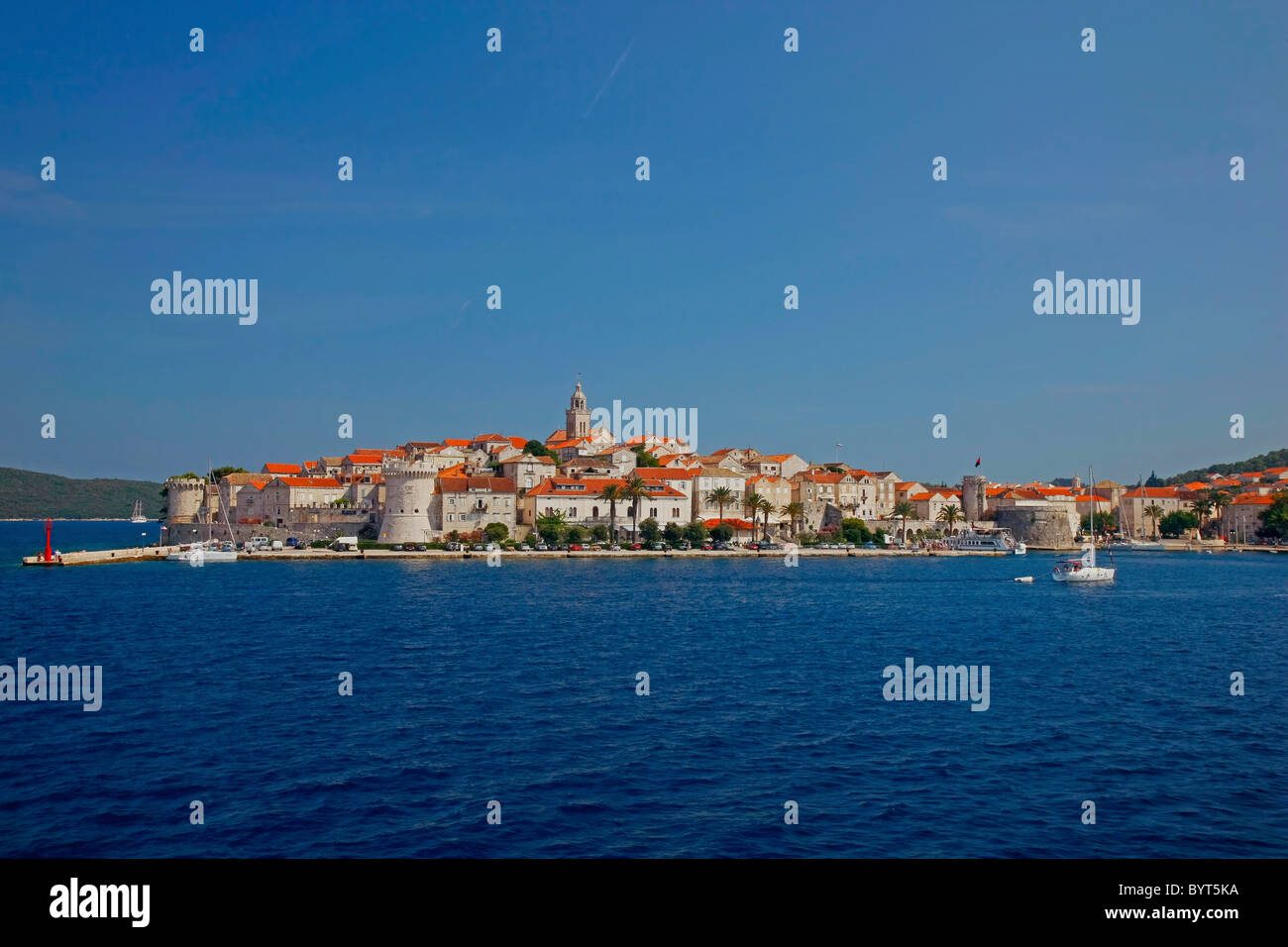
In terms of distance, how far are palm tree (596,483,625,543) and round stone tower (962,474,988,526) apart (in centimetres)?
4621

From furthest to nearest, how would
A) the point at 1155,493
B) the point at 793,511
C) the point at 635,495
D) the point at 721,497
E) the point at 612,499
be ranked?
the point at 1155,493 < the point at 793,511 < the point at 721,497 < the point at 635,495 < the point at 612,499

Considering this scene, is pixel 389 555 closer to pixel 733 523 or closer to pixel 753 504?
pixel 733 523

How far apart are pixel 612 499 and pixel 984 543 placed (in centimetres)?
4278

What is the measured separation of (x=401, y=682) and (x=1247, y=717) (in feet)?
62.2

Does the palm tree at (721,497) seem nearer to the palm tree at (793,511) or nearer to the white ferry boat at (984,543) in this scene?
the palm tree at (793,511)

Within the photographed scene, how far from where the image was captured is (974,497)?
4505 inches

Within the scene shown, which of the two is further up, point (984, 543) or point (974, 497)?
point (974, 497)

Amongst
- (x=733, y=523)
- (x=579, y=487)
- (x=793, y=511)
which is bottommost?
(x=733, y=523)

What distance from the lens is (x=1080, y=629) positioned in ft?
121

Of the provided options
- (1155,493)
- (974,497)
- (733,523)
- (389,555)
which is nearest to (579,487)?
(733,523)

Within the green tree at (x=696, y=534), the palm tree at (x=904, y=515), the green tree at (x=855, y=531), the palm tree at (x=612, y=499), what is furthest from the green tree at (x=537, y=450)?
the palm tree at (x=904, y=515)

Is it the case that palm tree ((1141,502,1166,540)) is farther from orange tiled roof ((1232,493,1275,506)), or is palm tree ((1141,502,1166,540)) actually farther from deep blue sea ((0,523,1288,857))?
deep blue sea ((0,523,1288,857))

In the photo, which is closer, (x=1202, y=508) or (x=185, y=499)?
(x=185, y=499)
